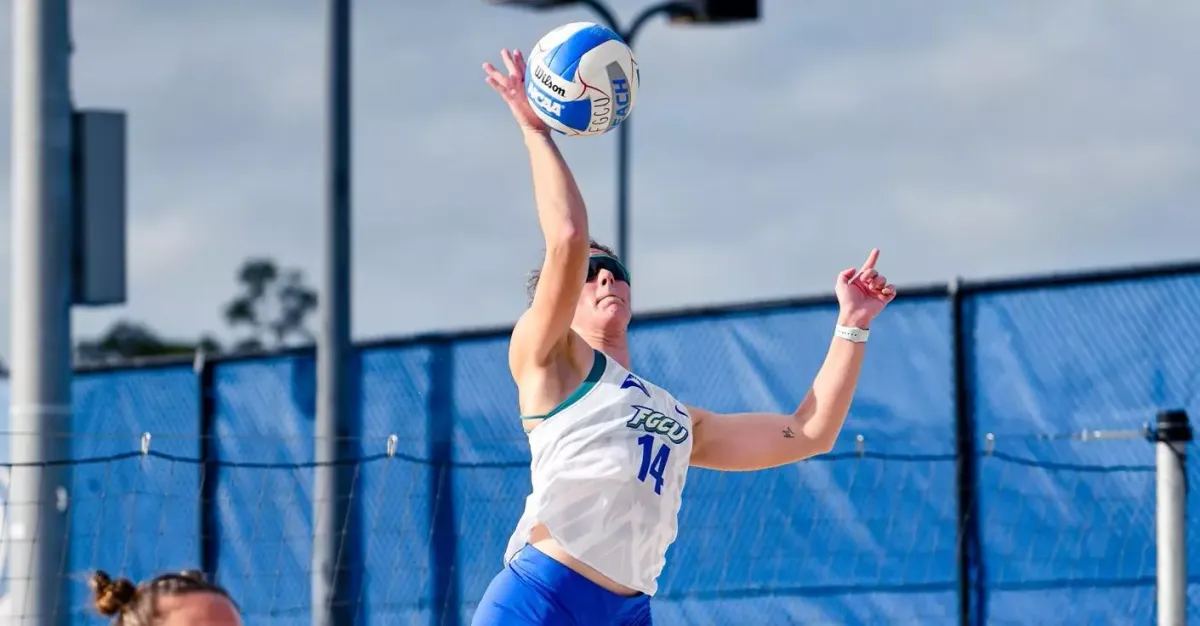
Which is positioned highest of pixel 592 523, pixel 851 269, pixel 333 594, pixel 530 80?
pixel 530 80

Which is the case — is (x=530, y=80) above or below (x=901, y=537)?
above

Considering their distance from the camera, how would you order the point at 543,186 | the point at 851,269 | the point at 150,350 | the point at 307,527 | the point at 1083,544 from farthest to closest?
the point at 150,350
the point at 307,527
the point at 1083,544
the point at 851,269
the point at 543,186

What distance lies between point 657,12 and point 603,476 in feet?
30.6

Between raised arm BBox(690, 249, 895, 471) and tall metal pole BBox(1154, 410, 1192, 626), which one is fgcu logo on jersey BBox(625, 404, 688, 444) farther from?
tall metal pole BBox(1154, 410, 1192, 626)

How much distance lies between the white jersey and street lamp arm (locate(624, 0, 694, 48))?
8499mm

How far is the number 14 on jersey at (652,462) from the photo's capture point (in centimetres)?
429

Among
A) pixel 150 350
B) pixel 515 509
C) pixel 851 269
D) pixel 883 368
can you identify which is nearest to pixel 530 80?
pixel 851 269

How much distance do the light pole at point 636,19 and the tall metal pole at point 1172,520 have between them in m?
5.09

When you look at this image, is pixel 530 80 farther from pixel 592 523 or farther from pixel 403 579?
pixel 403 579

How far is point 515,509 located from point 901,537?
6.12 ft

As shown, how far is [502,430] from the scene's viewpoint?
8602mm

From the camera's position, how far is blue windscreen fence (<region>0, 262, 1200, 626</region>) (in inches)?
280

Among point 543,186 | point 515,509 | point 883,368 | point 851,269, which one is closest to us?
point 543,186

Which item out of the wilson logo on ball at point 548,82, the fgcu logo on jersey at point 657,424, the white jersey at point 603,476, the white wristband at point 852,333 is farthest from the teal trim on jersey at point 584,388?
the white wristband at point 852,333
